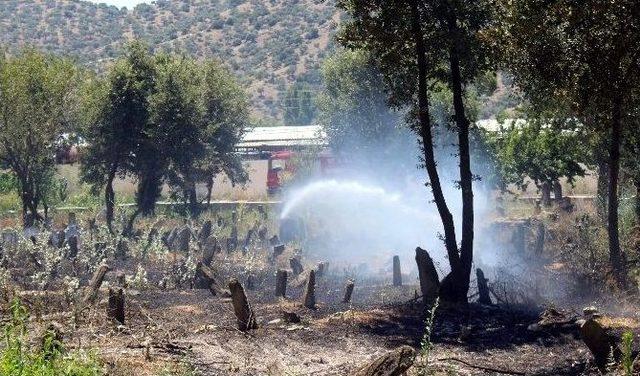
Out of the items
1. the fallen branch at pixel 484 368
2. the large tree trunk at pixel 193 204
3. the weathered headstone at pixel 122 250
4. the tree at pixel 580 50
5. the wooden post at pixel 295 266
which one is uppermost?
the tree at pixel 580 50

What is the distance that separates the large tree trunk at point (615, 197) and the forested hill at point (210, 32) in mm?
81598

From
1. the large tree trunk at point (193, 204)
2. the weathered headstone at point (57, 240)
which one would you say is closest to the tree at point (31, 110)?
the large tree trunk at point (193, 204)

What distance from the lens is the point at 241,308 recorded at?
15.4 m

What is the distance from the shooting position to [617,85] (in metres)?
18.2

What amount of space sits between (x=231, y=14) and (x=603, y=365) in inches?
4458

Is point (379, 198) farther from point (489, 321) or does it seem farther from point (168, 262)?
point (489, 321)

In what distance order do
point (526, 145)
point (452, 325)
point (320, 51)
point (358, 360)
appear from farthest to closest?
point (320, 51) < point (526, 145) < point (452, 325) < point (358, 360)

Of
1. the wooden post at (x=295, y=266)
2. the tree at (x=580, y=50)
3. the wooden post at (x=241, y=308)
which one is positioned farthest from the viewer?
the wooden post at (x=295, y=266)

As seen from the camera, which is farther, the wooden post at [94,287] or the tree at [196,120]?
the tree at [196,120]

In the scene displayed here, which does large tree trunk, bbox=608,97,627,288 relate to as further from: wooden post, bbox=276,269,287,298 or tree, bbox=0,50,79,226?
tree, bbox=0,50,79,226

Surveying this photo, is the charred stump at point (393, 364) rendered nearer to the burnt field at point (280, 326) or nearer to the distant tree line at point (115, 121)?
the burnt field at point (280, 326)

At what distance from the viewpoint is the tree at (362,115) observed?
48.9 meters

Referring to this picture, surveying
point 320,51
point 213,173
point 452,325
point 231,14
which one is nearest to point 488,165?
point 213,173

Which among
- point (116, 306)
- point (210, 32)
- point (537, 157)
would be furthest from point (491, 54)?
point (210, 32)
